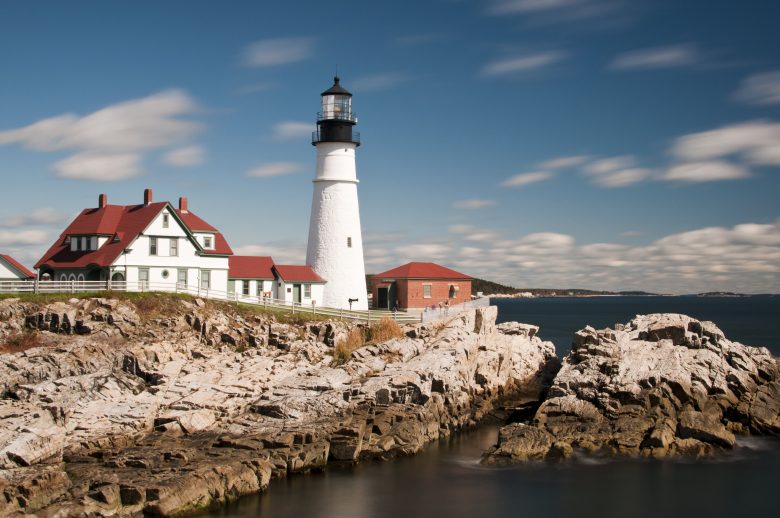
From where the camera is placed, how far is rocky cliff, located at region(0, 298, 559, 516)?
60.6 feet

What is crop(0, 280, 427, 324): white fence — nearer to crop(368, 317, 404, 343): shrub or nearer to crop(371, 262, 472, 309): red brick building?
crop(368, 317, 404, 343): shrub

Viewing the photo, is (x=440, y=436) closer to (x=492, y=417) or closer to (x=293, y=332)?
(x=492, y=417)

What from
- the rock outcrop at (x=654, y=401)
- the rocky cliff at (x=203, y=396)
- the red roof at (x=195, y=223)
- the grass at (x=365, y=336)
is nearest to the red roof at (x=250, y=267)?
the red roof at (x=195, y=223)

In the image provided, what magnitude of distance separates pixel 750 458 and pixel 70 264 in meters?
28.3

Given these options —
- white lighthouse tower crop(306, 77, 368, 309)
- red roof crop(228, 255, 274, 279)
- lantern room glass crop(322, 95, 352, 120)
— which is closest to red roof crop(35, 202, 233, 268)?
red roof crop(228, 255, 274, 279)

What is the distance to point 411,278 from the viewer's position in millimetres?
40344

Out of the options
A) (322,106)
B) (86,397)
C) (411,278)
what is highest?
(322,106)

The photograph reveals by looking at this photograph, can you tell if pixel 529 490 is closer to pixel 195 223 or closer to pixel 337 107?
pixel 195 223

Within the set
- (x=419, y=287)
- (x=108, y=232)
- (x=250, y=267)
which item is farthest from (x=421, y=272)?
(x=108, y=232)

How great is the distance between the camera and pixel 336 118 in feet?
126

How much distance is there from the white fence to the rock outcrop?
10.1m

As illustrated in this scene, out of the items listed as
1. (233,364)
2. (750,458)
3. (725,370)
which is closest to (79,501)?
(233,364)

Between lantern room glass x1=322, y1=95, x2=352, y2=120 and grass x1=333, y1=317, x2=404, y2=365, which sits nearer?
grass x1=333, y1=317, x2=404, y2=365

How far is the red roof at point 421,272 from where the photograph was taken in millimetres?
40659
